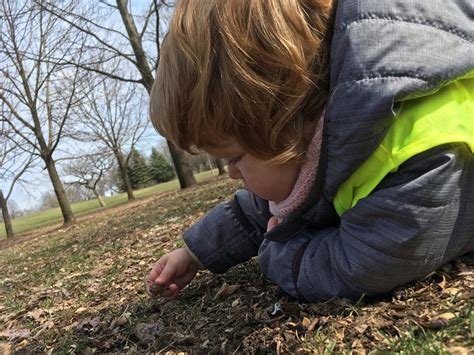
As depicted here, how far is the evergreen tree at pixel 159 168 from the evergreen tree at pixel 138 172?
6.61ft

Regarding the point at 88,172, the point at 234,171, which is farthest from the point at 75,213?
the point at 234,171

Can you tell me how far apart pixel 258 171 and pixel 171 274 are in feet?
2.83

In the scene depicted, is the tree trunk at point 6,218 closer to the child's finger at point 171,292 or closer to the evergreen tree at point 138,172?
the child's finger at point 171,292

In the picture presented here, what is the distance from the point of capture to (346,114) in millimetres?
1476

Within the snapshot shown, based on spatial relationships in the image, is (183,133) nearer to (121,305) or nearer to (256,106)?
(256,106)

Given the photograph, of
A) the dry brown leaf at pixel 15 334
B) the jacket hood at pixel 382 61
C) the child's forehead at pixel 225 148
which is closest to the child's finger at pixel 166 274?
the child's forehead at pixel 225 148

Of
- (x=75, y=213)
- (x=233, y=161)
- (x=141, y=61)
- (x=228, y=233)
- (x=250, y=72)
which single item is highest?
(x=141, y=61)

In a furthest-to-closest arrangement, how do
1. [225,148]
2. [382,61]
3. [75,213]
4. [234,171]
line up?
[75,213], [234,171], [225,148], [382,61]

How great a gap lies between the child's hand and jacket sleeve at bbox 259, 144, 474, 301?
75cm

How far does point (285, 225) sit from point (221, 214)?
1.76ft

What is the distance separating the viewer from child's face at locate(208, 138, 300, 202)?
67.1 inches

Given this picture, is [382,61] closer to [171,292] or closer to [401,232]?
[401,232]

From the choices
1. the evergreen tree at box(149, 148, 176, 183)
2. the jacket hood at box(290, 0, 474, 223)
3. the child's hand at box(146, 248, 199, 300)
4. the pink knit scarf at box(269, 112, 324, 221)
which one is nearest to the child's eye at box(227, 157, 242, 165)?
Result: the pink knit scarf at box(269, 112, 324, 221)

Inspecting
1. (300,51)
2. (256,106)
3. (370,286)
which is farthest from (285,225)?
(300,51)
